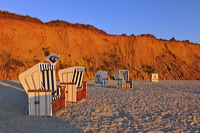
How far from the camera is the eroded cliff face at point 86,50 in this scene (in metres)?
27.4

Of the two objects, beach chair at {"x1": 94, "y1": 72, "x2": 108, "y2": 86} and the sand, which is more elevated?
beach chair at {"x1": 94, "y1": 72, "x2": 108, "y2": 86}


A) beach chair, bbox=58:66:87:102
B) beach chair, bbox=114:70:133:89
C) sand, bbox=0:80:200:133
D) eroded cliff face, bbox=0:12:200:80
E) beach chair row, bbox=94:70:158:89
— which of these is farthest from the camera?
eroded cliff face, bbox=0:12:200:80

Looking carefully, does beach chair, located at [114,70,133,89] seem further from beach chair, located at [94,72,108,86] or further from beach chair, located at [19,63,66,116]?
beach chair, located at [19,63,66,116]

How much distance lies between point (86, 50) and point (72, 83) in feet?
83.8

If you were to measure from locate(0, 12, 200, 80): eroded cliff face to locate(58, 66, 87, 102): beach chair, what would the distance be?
17.2m

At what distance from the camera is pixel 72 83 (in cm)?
808

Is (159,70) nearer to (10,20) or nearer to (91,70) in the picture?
(91,70)

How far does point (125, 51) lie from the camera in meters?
37.4

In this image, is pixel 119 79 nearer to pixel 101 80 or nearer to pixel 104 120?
pixel 101 80

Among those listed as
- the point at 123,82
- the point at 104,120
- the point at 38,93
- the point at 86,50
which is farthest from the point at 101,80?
the point at 86,50

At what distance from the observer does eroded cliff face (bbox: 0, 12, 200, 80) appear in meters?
27.4

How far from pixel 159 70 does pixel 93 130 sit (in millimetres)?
32891

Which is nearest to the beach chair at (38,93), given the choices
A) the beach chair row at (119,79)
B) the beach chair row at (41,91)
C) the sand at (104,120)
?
the beach chair row at (41,91)

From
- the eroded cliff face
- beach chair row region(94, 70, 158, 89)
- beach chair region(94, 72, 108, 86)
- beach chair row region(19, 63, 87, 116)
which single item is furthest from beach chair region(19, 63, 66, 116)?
the eroded cliff face
